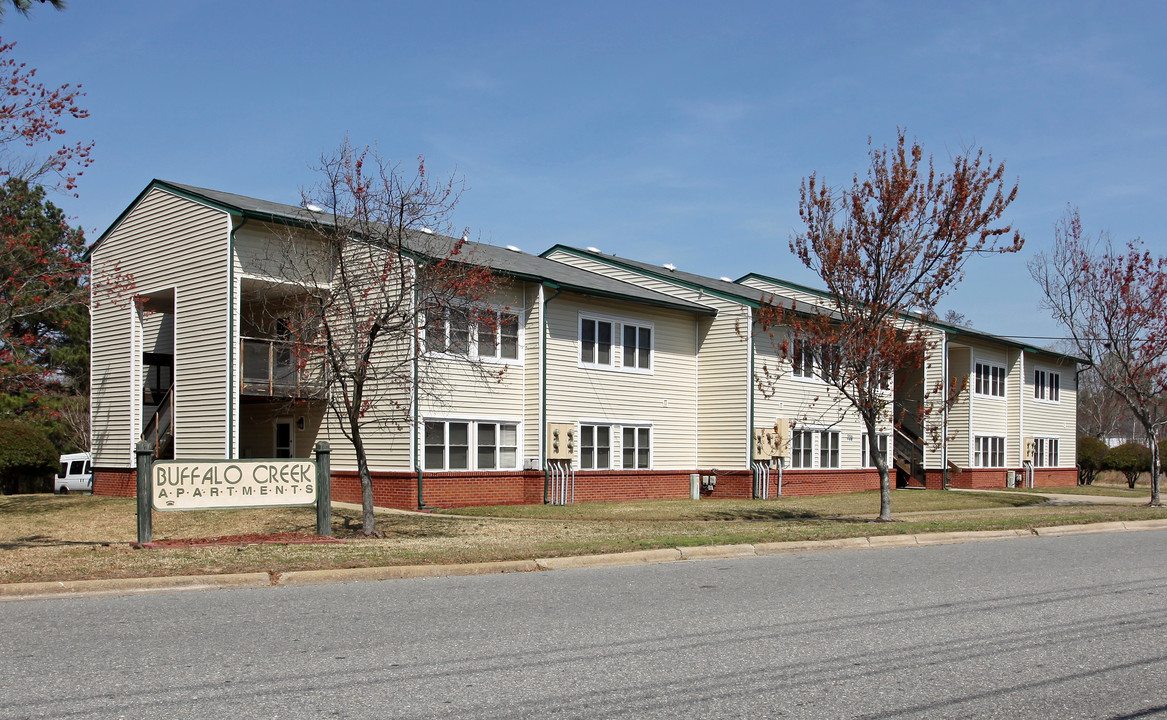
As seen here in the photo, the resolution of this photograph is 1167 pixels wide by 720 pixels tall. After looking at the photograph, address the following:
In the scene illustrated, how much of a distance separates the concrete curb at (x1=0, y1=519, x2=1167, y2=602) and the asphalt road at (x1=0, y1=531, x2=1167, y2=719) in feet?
1.34

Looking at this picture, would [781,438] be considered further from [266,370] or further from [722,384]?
[266,370]

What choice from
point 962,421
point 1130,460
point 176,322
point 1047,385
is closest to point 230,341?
point 176,322

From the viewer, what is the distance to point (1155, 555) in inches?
579

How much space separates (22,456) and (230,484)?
20.6 metres

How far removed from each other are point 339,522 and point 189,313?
8.85 m

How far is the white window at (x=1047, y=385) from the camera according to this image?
4628 cm

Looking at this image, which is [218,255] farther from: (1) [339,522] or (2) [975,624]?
(2) [975,624]

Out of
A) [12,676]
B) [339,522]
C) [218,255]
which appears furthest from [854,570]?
[218,255]

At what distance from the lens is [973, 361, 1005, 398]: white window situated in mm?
42438

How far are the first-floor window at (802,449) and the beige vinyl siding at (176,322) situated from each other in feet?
57.6

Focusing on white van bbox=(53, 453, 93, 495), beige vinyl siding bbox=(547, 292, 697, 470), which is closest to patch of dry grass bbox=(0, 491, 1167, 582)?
beige vinyl siding bbox=(547, 292, 697, 470)

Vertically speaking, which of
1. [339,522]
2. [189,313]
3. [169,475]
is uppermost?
[189,313]

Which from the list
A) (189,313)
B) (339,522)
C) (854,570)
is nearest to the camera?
(854,570)

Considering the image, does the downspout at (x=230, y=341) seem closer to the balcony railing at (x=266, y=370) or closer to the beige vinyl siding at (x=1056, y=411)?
the balcony railing at (x=266, y=370)
